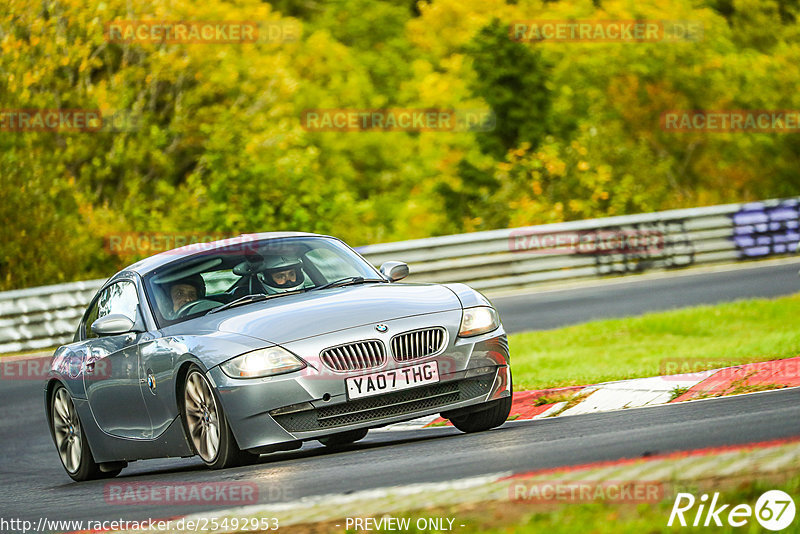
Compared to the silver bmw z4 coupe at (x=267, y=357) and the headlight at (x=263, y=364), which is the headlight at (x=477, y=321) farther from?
the headlight at (x=263, y=364)

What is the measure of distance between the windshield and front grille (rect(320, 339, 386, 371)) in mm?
1169

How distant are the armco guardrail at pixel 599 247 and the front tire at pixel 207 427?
41.5 ft

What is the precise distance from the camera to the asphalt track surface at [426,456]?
21.5 ft

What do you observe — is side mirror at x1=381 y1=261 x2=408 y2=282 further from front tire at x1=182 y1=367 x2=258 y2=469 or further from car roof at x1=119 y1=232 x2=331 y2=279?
front tire at x1=182 y1=367 x2=258 y2=469

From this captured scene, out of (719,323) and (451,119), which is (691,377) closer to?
(719,323)

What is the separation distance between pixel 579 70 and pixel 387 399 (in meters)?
41.9

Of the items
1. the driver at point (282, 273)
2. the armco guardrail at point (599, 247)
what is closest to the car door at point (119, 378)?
the driver at point (282, 273)

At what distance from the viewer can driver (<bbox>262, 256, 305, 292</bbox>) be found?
9.16 metres

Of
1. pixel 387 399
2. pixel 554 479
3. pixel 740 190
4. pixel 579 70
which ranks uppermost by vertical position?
pixel 554 479

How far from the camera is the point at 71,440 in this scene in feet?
32.9

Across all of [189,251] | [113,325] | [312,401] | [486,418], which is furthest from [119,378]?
[486,418]

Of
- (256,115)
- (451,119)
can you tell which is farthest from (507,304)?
(451,119)

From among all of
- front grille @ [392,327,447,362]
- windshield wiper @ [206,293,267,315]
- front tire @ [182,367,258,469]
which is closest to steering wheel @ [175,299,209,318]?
windshield wiper @ [206,293,267,315]

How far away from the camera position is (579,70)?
159 ft
